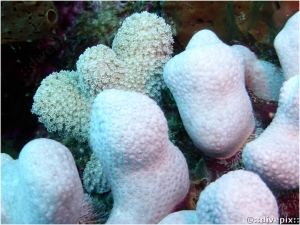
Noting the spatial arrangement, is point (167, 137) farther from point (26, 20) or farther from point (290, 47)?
point (26, 20)

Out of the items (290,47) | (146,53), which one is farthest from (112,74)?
(290,47)

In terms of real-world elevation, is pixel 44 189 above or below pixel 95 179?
above

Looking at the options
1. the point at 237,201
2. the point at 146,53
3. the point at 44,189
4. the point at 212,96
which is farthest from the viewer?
the point at 146,53

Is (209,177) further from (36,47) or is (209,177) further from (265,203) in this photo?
(36,47)

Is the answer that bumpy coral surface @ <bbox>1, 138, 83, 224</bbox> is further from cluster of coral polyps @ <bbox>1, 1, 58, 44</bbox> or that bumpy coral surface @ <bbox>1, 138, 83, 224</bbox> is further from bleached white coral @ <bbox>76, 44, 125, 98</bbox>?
cluster of coral polyps @ <bbox>1, 1, 58, 44</bbox>

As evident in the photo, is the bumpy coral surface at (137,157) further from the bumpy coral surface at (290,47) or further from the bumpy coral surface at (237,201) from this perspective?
the bumpy coral surface at (290,47)

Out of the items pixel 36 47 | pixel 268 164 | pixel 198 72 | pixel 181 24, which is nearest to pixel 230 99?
pixel 198 72
